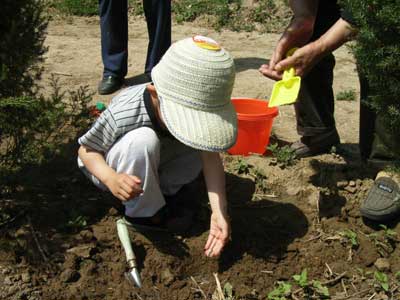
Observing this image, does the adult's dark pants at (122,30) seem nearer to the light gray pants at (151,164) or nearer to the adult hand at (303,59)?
the adult hand at (303,59)

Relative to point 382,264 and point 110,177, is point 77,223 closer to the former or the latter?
point 110,177

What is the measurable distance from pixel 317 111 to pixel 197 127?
4.69 feet

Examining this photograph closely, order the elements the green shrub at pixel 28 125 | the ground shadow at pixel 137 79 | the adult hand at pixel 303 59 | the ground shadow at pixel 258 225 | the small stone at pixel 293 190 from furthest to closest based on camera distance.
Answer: the ground shadow at pixel 137 79 → the small stone at pixel 293 190 → the adult hand at pixel 303 59 → the ground shadow at pixel 258 225 → the green shrub at pixel 28 125

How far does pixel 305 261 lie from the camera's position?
8.87 feet

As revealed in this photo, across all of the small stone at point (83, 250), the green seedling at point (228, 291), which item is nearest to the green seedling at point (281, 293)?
the green seedling at point (228, 291)

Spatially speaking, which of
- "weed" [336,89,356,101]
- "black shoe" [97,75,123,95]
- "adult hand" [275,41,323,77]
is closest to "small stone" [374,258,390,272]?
"adult hand" [275,41,323,77]

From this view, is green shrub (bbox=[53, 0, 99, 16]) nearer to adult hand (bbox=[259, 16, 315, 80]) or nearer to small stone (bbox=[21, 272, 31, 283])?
adult hand (bbox=[259, 16, 315, 80])

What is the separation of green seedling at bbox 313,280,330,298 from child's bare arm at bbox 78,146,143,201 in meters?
0.84

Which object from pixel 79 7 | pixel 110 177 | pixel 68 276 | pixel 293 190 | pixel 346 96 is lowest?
pixel 79 7

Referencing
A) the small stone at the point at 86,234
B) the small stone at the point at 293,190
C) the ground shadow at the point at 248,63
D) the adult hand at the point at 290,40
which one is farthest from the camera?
the ground shadow at the point at 248,63

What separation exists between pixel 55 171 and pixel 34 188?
0.80 feet

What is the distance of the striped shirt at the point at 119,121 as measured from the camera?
2547 millimetres

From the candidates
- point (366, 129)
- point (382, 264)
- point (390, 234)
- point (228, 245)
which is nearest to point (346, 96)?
point (366, 129)

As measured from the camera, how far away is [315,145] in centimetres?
353
